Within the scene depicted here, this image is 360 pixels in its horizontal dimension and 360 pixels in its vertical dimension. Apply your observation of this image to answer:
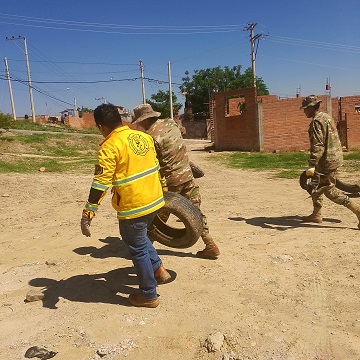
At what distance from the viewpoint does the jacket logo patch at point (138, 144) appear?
3253 mm

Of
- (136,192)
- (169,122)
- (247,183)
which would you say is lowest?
(247,183)

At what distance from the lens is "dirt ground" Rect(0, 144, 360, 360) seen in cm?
291

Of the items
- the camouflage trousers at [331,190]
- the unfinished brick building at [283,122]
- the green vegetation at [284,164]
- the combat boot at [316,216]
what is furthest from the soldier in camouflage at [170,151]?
the unfinished brick building at [283,122]

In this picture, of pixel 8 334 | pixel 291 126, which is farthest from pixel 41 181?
pixel 291 126

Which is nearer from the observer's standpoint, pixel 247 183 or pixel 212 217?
pixel 212 217

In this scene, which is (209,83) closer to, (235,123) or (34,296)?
(235,123)

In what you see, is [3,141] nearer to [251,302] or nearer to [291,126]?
[291,126]

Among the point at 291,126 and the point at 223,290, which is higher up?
the point at 291,126

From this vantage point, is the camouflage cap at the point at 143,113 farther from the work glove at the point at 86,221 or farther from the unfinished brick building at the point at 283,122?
the unfinished brick building at the point at 283,122

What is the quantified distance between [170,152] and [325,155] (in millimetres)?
2624

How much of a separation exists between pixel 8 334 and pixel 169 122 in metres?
2.57

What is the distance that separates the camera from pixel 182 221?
4086mm

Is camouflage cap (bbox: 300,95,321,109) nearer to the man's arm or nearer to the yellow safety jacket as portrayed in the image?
the man's arm

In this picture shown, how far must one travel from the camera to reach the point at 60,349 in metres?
2.90
